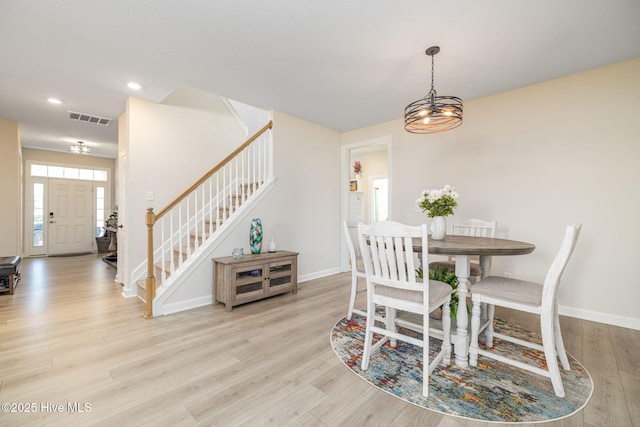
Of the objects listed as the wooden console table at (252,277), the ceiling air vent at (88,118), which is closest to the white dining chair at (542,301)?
the wooden console table at (252,277)

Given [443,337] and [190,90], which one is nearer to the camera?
[443,337]

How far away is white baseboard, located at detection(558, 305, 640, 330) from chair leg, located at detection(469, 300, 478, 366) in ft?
5.84

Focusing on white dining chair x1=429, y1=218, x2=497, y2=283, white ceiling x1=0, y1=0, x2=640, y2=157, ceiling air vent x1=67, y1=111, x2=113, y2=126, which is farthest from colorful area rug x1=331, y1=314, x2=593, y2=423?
ceiling air vent x1=67, y1=111, x2=113, y2=126

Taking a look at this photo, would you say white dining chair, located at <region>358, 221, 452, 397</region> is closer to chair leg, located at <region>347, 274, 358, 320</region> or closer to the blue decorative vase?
Result: chair leg, located at <region>347, 274, 358, 320</region>

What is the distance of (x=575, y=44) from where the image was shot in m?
2.41

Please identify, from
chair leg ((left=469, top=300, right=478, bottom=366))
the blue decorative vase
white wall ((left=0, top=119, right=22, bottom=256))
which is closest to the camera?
chair leg ((left=469, top=300, right=478, bottom=366))

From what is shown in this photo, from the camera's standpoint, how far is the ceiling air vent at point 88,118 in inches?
171

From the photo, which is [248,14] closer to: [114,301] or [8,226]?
[114,301]

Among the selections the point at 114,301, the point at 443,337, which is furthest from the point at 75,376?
the point at 443,337

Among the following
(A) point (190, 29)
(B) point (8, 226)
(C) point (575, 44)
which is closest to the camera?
(A) point (190, 29)

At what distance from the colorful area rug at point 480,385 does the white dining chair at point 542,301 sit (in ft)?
0.30

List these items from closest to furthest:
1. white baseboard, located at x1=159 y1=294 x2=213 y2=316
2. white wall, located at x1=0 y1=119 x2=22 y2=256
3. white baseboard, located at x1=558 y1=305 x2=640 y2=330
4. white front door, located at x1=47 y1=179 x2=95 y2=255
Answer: white baseboard, located at x1=558 y1=305 x2=640 y2=330
white baseboard, located at x1=159 y1=294 x2=213 y2=316
white wall, located at x1=0 y1=119 x2=22 y2=256
white front door, located at x1=47 y1=179 x2=95 y2=255

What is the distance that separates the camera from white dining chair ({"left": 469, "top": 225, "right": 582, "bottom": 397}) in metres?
1.68

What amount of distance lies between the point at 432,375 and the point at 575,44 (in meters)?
2.99
